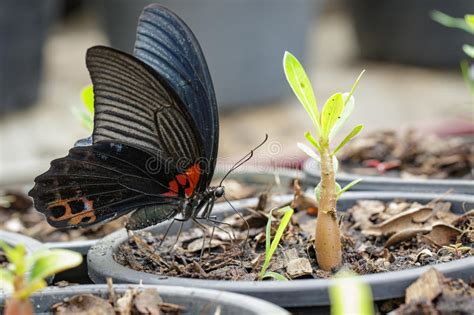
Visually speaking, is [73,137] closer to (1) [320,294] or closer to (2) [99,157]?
(2) [99,157]

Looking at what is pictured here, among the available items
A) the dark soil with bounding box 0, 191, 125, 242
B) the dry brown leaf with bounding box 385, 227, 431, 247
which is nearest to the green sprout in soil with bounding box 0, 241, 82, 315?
the dry brown leaf with bounding box 385, 227, 431, 247

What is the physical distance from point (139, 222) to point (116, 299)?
0.36m

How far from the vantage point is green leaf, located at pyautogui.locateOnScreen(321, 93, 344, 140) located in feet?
4.37

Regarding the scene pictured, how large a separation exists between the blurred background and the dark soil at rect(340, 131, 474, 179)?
167 centimetres

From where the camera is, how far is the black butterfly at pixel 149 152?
150 cm

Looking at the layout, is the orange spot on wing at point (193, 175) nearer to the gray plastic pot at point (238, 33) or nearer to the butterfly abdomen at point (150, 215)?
the butterfly abdomen at point (150, 215)

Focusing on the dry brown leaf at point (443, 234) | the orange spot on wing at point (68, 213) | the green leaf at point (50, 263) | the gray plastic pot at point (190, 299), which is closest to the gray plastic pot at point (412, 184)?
the dry brown leaf at point (443, 234)

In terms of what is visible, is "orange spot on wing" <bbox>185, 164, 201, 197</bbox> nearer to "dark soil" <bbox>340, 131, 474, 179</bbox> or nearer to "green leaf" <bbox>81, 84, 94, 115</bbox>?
"green leaf" <bbox>81, 84, 94, 115</bbox>

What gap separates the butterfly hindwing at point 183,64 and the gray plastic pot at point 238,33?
3.03 m

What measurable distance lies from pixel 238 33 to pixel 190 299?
3.72m

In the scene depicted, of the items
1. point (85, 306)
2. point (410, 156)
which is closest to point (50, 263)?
point (85, 306)

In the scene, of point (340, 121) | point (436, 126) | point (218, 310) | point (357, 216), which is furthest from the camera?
point (436, 126)

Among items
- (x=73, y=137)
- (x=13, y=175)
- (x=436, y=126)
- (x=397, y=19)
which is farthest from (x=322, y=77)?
(x=436, y=126)

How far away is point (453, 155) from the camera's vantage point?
2193mm
